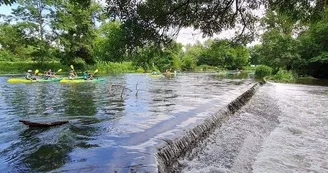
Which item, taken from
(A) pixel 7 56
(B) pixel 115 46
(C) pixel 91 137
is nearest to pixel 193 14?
(B) pixel 115 46

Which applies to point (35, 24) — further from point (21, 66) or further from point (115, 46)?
point (115, 46)

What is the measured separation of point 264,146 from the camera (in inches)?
265

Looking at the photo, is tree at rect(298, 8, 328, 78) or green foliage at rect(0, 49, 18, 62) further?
green foliage at rect(0, 49, 18, 62)

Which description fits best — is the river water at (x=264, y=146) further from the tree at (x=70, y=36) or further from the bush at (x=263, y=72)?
the tree at (x=70, y=36)

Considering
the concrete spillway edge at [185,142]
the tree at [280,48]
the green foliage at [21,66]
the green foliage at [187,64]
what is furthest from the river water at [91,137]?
the green foliage at [187,64]

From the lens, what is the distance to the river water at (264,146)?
211 inches

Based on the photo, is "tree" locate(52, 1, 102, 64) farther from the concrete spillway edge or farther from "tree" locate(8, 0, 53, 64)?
the concrete spillway edge

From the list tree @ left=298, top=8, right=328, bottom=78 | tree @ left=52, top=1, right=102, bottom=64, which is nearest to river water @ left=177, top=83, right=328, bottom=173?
tree @ left=298, top=8, right=328, bottom=78

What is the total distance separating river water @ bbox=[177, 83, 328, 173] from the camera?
536 centimetres

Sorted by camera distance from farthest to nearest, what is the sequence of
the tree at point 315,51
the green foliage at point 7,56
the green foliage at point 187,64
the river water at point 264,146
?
the green foliage at point 187,64 < the green foliage at point 7,56 < the tree at point 315,51 < the river water at point 264,146

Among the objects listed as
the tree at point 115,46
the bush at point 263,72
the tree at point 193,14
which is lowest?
the bush at point 263,72

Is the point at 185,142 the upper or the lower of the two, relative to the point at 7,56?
lower

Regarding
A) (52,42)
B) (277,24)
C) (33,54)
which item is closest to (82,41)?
(52,42)

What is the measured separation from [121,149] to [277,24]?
38280 mm
